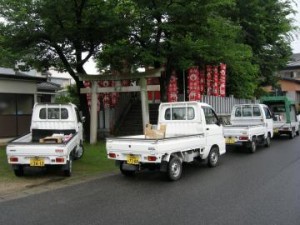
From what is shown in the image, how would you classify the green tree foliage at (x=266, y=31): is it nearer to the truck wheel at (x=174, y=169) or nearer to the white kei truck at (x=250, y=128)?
the white kei truck at (x=250, y=128)

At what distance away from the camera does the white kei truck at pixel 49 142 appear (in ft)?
33.9

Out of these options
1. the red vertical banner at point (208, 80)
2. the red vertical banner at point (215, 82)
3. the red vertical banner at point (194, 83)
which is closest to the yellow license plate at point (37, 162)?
the red vertical banner at point (194, 83)

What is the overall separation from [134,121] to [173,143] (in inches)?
488

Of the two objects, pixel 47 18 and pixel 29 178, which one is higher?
pixel 47 18

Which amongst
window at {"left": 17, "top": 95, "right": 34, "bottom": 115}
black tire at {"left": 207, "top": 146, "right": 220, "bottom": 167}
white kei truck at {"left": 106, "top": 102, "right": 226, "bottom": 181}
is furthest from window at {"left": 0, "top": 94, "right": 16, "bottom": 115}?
black tire at {"left": 207, "top": 146, "right": 220, "bottom": 167}

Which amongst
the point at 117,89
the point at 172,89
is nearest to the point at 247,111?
the point at 172,89

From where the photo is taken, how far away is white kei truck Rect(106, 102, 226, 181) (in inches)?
389

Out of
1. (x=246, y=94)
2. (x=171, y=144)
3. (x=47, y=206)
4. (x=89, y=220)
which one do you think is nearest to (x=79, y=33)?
(x=171, y=144)

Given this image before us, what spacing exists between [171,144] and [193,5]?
27.9 ft

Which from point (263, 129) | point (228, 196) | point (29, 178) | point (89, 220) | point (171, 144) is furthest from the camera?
point (263, 129)

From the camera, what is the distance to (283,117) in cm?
2286

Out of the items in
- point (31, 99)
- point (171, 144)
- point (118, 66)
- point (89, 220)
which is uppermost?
point (118, 66)

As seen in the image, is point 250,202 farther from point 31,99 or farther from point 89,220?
point 31,99

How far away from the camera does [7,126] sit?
822 inches
